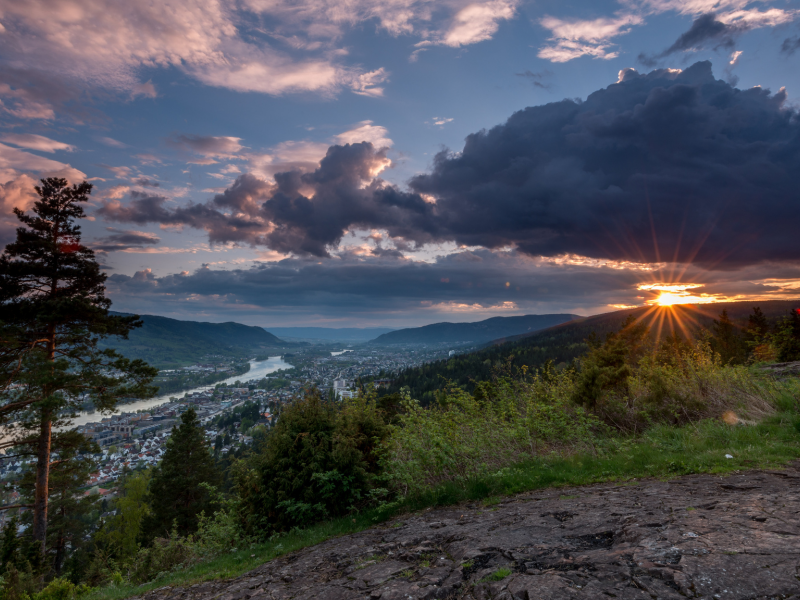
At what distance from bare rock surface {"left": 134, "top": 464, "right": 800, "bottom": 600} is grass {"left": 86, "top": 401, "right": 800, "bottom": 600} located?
489mm

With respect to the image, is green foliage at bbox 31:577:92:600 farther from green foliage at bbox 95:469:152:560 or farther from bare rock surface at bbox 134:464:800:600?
green foliage at bbox 95:469:152:560

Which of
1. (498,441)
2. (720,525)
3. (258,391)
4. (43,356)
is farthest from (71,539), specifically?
(258,391)

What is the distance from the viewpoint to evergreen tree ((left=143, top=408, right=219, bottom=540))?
23406mm

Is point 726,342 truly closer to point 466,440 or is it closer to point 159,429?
point 466,440

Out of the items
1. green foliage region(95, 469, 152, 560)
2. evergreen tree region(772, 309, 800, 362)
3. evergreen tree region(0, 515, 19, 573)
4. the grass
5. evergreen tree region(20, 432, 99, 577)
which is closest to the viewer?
the grass

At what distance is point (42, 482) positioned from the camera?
1354 cm

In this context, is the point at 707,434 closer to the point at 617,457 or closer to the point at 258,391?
the point at 617,457

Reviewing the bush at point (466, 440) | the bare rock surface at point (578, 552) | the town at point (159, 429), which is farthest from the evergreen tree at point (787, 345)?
the town at point (159, 429)

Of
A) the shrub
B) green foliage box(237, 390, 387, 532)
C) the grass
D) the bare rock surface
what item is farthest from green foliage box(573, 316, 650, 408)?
green foliage box(237, 390, 387, 532)

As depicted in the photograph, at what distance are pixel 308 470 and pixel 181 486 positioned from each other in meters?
22.4

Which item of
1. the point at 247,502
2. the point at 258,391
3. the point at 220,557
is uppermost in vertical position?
the point at 247,502

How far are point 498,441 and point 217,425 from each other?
79.2 meters

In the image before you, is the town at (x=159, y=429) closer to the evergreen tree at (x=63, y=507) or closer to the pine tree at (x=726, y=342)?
the evergreen tree at (x=63, y=507)

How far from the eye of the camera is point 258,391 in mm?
101375
